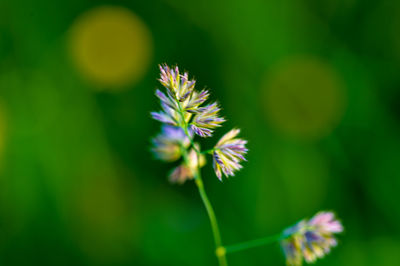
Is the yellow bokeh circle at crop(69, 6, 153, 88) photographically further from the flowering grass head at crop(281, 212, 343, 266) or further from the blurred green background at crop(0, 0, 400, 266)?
the flowering grass head at crop(281, 212, 343, 266)

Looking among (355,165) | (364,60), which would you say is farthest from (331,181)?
(364,60)

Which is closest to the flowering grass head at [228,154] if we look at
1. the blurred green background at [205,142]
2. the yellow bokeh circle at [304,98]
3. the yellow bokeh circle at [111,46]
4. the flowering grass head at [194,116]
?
the flowering grass head at [194,116]

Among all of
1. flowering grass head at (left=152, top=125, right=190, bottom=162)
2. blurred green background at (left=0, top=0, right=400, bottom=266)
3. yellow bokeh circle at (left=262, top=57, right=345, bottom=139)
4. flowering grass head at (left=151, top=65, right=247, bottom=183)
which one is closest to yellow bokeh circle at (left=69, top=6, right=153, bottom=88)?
blurred green background at (left=0, top=0, right=400, bottom=266)

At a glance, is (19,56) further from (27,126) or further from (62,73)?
(27,126)

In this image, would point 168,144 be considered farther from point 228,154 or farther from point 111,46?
point 111,46

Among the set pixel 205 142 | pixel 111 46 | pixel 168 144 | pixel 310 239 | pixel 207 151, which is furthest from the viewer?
pixel 111 46

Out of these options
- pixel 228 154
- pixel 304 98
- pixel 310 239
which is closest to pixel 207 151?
pixel 228 154
